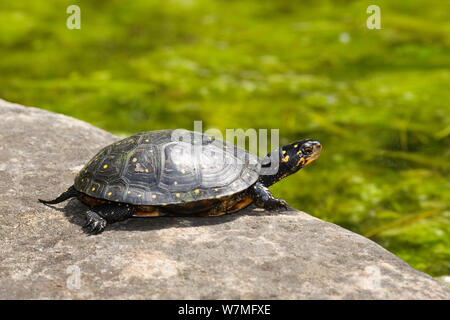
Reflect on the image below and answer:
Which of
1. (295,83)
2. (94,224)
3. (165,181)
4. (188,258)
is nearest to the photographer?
(188,258)

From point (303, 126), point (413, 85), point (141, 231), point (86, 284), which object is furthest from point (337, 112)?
point (86, 284)

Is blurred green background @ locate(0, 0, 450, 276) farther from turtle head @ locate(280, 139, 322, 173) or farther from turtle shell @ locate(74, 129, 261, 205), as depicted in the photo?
turtle shell @ locate(74, 129, 261, 205)

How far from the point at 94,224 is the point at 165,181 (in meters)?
0.57

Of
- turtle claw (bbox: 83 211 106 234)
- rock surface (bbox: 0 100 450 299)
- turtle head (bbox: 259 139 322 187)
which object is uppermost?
turtle head (bbox: 259 139 322 187)

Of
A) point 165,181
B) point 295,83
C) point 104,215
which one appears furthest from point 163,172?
point 295,83

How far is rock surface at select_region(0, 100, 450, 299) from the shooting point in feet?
9.76

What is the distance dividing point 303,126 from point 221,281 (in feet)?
14.1

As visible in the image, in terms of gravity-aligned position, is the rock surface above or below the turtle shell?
below

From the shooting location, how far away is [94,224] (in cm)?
358

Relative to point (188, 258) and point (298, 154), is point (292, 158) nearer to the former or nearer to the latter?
point (298, 154)

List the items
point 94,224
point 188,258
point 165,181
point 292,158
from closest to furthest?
1. point 188,258
2. point 94,224
3. point 165,181
4. point 292,158

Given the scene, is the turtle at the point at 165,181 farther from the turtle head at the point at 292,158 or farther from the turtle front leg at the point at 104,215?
the turtle head at the point at 292,158

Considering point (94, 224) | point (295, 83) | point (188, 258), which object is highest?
point (295, 83)

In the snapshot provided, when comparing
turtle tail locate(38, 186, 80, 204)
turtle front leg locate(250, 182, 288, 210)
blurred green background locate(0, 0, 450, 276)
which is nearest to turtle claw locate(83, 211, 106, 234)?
turtle tail locate(38, 186, 80, 204)
